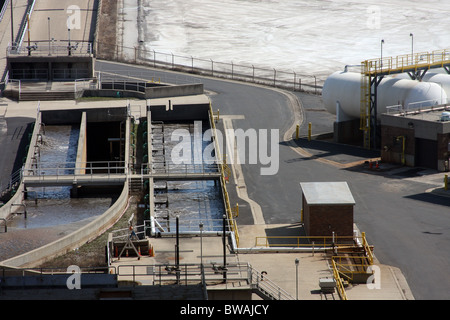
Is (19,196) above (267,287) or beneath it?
A: above

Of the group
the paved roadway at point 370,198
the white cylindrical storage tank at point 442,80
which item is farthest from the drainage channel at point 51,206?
the white cylindrical storage tank at point 442,80

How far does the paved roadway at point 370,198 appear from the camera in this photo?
137 ft

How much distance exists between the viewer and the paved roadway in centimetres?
4184

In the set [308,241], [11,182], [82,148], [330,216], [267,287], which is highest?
[82,148]

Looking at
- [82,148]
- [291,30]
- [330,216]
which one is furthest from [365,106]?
[291,30]

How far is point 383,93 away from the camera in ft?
204

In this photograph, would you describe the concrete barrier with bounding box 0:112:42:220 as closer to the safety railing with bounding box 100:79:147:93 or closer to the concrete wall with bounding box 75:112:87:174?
the concrete wall with bounding box 75:112:87:174

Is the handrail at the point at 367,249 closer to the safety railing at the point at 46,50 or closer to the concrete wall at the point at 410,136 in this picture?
the concrete wall at the point at 410,136

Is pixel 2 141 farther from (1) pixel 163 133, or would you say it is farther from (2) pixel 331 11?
(2) pixel 331 11

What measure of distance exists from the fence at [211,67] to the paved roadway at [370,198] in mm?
14377

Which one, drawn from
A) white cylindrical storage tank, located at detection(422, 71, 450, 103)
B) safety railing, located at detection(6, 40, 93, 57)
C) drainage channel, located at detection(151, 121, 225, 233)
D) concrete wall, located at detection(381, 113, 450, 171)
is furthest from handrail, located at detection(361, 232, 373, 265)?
safety railing, located at detection(6, 40, 93, 57)

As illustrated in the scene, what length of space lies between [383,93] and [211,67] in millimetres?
36234

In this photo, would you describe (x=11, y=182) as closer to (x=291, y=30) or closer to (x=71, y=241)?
(x=71, y=241)

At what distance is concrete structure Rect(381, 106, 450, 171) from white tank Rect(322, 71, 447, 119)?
1.36 meters
